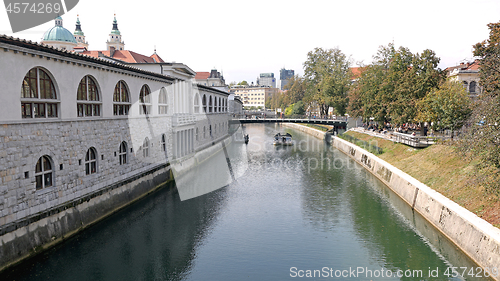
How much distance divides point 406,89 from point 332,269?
2731 cm

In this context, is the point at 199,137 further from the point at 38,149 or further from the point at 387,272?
the point at 387,272

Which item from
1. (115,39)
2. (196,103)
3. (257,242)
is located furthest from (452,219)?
(115,39)

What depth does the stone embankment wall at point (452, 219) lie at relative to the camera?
46.9 ft

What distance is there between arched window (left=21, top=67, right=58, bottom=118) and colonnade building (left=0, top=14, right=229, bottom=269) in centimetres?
4

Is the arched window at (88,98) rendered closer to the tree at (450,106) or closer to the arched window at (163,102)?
the arched window at (163,102)

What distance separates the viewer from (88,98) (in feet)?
65.1

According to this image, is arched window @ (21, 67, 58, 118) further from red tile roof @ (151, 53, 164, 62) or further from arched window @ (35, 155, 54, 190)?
red tile roof @ (151, 53, 164, 62)

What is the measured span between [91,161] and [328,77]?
2046 inches

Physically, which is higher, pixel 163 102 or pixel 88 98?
pixel 163 102

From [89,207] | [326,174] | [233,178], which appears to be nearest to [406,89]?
[326,174]

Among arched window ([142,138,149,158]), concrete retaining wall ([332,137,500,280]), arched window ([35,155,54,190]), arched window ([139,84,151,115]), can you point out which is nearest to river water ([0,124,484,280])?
concrete retaining wall ([332,137,500,280])

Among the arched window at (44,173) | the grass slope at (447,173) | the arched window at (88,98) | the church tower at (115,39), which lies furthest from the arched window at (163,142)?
the church tower at (115,39)

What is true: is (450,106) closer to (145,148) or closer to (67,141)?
(145,148)

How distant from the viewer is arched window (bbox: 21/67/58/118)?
50.3 feet
